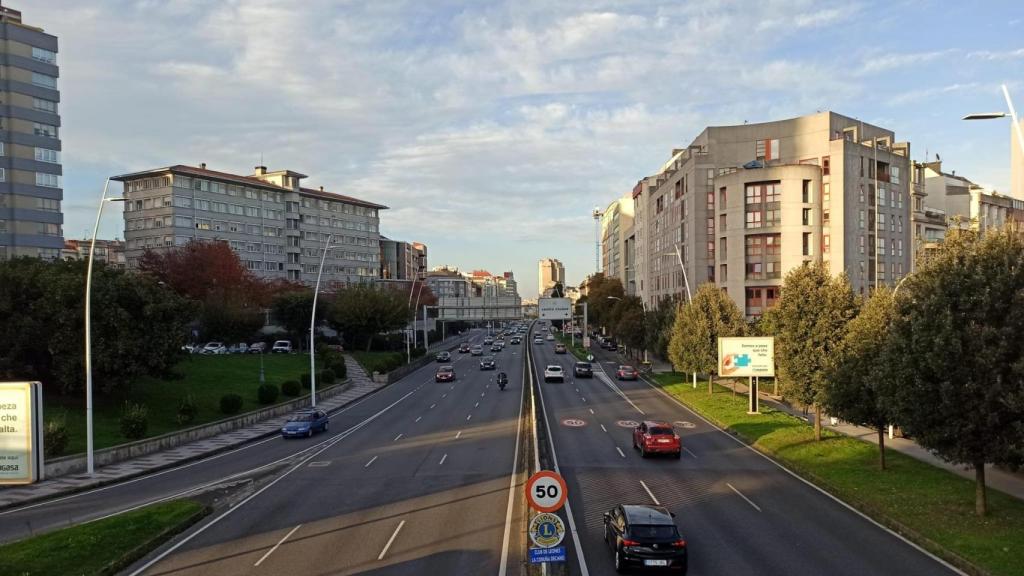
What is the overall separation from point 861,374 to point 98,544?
25699 millimetres

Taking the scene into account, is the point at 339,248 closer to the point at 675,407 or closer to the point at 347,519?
the point at 675,407

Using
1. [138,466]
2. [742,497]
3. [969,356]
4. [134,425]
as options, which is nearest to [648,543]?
[742,497]

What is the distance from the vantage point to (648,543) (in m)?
15.0

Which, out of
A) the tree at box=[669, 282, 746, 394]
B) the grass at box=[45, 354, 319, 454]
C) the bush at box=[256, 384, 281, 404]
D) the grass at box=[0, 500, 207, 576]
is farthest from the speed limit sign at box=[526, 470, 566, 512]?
the tree at box=[669, 282, 746, 394]

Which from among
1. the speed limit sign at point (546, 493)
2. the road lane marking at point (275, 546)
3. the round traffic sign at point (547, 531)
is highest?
the speed limit sign at point (546, 493)

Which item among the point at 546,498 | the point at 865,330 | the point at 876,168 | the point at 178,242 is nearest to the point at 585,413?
the point at 865,330

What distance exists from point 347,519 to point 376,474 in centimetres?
658

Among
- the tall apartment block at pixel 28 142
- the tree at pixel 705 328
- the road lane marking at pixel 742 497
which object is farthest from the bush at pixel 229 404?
the tall apartment block at pixel 28 142

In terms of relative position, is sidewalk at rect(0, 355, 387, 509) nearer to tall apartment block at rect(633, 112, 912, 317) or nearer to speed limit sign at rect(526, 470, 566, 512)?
speed limit sign at rect(526, 470, 566, 512)

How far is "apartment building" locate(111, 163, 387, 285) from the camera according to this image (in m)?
103

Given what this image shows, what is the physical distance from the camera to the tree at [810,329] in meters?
32.0

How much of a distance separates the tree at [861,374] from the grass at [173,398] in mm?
31959

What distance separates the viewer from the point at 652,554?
14.8 m

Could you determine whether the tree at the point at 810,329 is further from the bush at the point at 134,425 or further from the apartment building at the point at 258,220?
the apartment building at the point at 258,220
